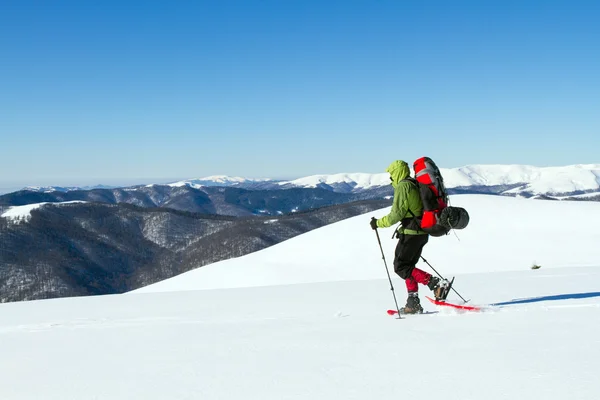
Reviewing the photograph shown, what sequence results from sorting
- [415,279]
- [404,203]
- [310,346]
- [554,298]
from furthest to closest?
[554,298] < [415,279] < [404,203] < [310,346]

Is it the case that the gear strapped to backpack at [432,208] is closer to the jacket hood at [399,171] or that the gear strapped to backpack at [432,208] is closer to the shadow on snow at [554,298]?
the jacket hood at [399,171]

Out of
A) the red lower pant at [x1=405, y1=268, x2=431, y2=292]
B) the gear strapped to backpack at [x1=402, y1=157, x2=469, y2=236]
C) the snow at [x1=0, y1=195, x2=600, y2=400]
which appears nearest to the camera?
the snow at [x1=0, y1=195, x2=600, y2=400]

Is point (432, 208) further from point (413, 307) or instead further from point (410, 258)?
point (413, 307)

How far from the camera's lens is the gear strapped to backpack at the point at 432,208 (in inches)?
270

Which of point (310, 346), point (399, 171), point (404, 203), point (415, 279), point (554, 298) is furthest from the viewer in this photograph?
point (554, 298)

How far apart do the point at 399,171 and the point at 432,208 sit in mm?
807

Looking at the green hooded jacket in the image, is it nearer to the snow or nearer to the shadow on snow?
the snow

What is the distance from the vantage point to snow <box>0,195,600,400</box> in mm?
3916

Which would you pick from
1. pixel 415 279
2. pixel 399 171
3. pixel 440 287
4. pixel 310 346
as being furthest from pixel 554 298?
pixel 310 346

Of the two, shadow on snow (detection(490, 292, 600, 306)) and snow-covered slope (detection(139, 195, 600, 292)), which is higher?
shadow on snow (detection(490, 292, 600, 306))

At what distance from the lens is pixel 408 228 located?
721 cm

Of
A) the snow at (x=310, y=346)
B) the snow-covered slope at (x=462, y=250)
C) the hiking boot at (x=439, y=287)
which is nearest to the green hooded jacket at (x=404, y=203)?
the hiking boot at (x=439, y=287)

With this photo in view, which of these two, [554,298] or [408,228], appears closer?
[408,228]

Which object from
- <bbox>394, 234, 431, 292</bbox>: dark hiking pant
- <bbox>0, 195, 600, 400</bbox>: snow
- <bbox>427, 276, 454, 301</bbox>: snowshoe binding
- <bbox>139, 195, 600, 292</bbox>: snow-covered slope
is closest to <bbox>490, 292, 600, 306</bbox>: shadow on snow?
<bbox>0, 195, 600, 400</bbox>: snow
